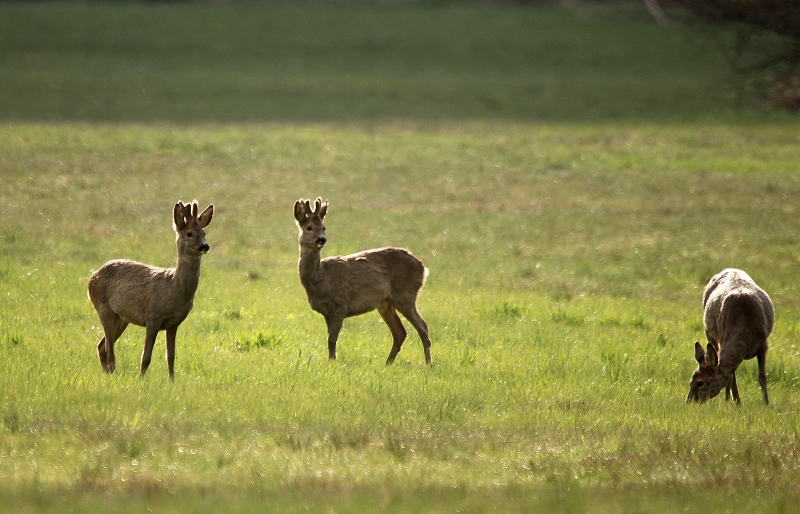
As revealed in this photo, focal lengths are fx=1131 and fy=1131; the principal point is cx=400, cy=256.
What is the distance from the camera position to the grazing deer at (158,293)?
1034 centimetres

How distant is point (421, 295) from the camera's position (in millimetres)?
15492

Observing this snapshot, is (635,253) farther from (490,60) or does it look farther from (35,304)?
(490,60)

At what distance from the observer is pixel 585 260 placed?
61.7 ft

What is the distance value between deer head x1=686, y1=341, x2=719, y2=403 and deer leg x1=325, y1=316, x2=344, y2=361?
11.6 ft

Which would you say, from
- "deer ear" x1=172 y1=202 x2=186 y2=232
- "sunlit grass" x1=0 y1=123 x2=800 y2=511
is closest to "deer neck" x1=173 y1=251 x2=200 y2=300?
"deer ear" x1=172 y1=202 x2=186 y2=232

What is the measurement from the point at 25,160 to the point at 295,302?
1251 cm

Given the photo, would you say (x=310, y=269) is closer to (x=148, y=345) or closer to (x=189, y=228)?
(x=189, y=228)

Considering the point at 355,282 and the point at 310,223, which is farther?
the point at 355,282

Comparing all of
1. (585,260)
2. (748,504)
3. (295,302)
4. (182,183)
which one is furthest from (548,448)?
(182,183)

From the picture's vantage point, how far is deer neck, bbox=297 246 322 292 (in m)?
11.9

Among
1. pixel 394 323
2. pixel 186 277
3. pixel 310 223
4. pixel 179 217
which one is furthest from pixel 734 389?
pixel 179 217

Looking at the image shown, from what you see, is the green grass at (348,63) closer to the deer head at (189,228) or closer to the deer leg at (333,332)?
the deer leg at (333,332)

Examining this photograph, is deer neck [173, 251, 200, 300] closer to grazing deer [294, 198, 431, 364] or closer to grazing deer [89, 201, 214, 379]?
grazing deer [89, 201, 214, 379]

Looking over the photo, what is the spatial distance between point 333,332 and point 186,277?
6.43ft
